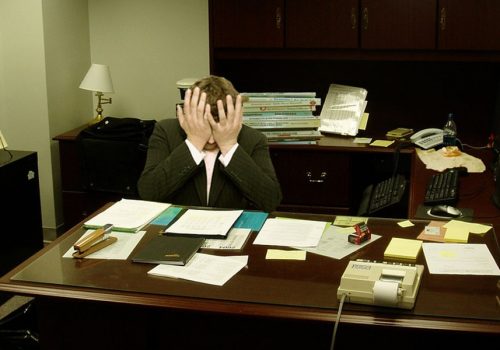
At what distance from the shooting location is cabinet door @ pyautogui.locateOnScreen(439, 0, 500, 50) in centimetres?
352

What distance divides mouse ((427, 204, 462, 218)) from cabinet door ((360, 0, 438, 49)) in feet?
4.94

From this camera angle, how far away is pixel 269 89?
418 centimetres

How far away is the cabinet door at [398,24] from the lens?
11.8 ft

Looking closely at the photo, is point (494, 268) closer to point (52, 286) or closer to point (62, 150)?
point (52, 286)

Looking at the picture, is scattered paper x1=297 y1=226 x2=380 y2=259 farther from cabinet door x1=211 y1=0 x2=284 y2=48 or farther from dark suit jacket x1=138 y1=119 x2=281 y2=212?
cabinet door x1=211 y1=0 x2=284 y2=48

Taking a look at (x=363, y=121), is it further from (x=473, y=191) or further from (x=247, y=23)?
(x=473, y=191)

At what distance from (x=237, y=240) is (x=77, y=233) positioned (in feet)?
1.67

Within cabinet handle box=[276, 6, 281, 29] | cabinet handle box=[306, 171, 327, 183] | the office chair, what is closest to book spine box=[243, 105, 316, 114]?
cabinet handle box=[306, 171, 327, 183]

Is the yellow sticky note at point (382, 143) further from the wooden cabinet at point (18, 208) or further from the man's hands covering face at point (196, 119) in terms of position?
the wooden cabinet at point (18, 208)

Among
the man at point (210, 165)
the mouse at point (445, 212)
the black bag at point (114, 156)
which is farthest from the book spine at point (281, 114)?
the mouse at point (445, 212)

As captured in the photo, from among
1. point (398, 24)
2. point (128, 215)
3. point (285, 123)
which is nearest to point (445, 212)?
point (128, 215)

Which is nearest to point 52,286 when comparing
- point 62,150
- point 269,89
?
point 62,150

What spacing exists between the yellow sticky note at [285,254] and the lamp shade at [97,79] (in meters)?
2.50

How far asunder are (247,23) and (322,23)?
0.43 meters
